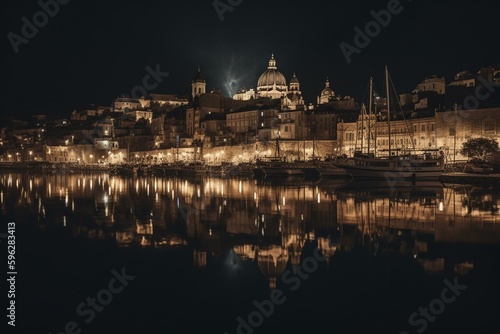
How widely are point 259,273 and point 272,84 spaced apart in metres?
94.9

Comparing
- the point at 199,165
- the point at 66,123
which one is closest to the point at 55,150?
the point at 66,123

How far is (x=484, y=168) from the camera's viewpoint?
119ft

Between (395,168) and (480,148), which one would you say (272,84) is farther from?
(395,168)

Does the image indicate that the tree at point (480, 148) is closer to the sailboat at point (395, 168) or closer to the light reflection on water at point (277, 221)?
the sailboat at point (395, 168)

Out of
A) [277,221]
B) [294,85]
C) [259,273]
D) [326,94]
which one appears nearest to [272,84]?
[294,85]

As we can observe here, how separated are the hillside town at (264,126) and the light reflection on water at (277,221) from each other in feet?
68.9

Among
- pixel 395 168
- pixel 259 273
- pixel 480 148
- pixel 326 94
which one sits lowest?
pixel 259 273

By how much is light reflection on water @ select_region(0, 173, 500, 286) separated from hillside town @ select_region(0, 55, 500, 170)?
826 inches

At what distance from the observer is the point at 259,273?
31.5ft

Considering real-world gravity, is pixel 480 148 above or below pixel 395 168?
above

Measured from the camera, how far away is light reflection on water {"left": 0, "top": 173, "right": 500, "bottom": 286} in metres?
12.0

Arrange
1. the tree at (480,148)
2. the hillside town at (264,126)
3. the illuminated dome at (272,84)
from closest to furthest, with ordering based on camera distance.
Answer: the tree at (480,148) → the hillside town at (264,126) → the illuminated dome at (272,84)

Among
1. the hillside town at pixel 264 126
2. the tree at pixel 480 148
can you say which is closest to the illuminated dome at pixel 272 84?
the hillside town at pixel 264 126

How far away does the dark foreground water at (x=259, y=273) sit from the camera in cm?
747
